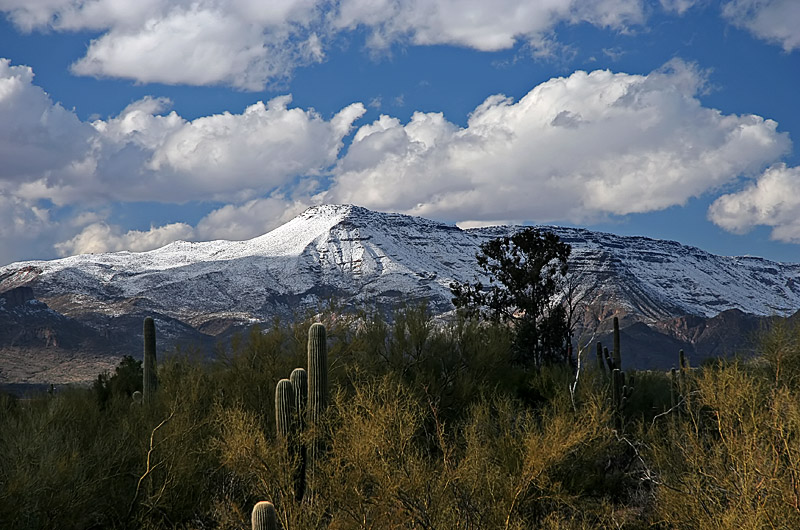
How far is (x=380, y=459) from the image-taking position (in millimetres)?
10070

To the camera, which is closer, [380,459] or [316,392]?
[380,459]

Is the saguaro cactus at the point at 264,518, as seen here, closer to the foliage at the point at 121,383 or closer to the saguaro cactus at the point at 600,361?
the foliage at the point at 121,383

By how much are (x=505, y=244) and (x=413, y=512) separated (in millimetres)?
22806

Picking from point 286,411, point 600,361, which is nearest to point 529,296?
point 600,361

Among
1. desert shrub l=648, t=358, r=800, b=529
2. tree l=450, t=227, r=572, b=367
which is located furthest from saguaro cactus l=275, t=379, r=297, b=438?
tree l=450, t=227, r=572, b=367

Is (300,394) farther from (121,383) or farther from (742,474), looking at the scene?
(121,383)

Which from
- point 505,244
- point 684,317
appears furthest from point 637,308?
point 505,244

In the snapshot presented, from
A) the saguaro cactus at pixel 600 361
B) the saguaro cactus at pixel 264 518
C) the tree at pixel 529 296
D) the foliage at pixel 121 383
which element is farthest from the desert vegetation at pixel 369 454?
the tree at pixel 529 296

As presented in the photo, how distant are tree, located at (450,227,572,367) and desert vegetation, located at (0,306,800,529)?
7.93 m

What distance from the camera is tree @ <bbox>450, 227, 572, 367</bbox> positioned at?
28.7 meters

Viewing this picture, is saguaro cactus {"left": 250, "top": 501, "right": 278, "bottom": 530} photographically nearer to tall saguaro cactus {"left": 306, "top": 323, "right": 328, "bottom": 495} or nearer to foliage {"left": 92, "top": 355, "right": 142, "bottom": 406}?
tall saguaro cactus {"left": 306, "top": 323, "right": 328, "bottom": 495}

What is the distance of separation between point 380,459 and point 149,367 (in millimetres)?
10419

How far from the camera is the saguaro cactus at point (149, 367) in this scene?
59.2 feet

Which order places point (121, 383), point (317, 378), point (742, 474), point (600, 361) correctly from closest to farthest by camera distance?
point (742, 474)
point (317, 378)
point (600, 361)
point (121, 383)
